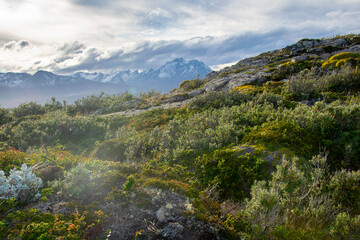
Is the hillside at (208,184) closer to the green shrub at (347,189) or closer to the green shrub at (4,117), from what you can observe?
the green shrub at (347,189)

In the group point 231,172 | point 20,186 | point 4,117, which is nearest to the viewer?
point 20,186

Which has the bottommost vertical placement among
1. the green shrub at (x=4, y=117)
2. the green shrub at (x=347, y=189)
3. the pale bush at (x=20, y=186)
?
the green shrub at (x=347, y=189)

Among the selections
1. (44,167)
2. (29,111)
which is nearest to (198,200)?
(44,167)

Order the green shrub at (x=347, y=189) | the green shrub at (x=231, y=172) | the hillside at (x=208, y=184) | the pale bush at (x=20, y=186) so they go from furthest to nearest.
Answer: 1. the green shrub at (x=231, y=172)
2. the green shrub at (x=347, y=189)
3. the pale bush at (x=20, y=186)
4. the hillside at (x=208, y=184)

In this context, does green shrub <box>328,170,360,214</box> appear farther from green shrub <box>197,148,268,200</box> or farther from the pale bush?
the pale bush

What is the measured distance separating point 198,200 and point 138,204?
4.46 ft

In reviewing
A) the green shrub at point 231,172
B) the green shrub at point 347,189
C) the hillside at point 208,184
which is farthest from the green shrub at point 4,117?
the green shrub at point 347,189

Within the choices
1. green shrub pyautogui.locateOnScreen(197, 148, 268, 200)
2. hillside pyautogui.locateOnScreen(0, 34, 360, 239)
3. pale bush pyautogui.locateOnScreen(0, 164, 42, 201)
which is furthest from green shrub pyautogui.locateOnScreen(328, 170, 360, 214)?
pale bush pyautogui.locateOnScreen(0, 164, 42, 201)

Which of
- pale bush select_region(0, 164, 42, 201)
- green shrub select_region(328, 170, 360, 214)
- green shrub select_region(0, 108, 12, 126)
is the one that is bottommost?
green shrub select_region(328, 170, 360, 214)

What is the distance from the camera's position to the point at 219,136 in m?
7.40

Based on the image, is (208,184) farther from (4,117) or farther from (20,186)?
(4,117)

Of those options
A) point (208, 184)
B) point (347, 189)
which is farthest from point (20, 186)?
point (347, 189)

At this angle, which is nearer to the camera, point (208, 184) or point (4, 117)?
point (208, 184)

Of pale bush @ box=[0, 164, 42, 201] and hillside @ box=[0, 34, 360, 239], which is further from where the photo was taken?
pale bush @ box=[0, 164, 42, 201]
